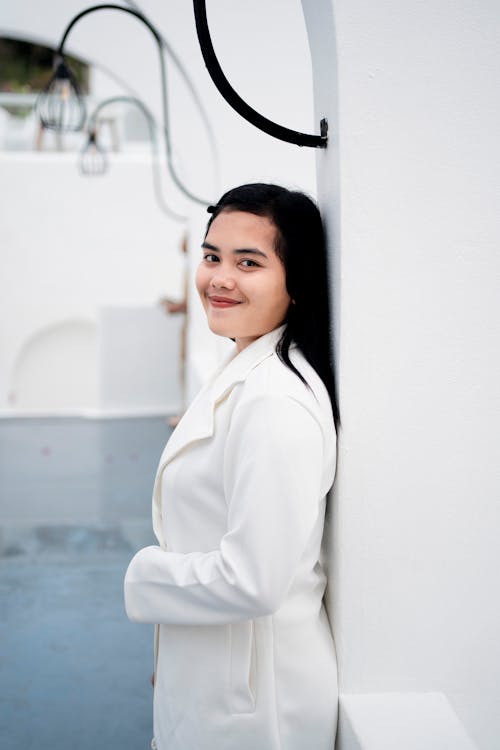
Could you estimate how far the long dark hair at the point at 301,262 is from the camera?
140 cm

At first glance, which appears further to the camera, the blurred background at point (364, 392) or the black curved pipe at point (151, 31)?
the black curved pipe at point (151, 31)

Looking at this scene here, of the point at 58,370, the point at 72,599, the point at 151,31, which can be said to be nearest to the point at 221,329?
the point at 72,599

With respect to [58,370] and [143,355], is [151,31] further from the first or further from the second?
[58,370]

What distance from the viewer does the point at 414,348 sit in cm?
137

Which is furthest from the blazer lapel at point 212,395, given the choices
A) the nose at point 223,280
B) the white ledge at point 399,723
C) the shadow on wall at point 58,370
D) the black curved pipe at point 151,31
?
the shadow on wall at point 58,370

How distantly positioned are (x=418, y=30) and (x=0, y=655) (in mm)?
2317

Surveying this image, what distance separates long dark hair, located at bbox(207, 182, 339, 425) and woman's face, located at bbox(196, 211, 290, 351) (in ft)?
0.06

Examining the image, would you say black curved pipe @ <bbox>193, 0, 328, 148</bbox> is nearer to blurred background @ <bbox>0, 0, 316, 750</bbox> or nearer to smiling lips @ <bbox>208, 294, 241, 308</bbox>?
blurred background @ <bbox>0, 0, 316, 750</bbox>

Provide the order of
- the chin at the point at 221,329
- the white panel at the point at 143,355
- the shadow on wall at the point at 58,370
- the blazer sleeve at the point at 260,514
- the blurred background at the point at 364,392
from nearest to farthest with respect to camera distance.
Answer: the blazer sleeve at the point at 260,514, the blurred background at the point at 364,392, the chin at the point at 221,329, the white panel at the point at 143,355, the shadow on wall at the point at 58,370

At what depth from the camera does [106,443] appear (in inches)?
223

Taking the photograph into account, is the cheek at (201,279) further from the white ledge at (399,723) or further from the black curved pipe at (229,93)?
the white ledge at (399,723)

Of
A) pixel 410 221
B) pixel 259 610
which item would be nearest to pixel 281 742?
pixel 259 610

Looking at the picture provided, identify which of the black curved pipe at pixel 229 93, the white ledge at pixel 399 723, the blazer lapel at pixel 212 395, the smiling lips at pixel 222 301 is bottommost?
the white ledge at pixel 399 723

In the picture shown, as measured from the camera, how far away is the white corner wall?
1.29 metres
